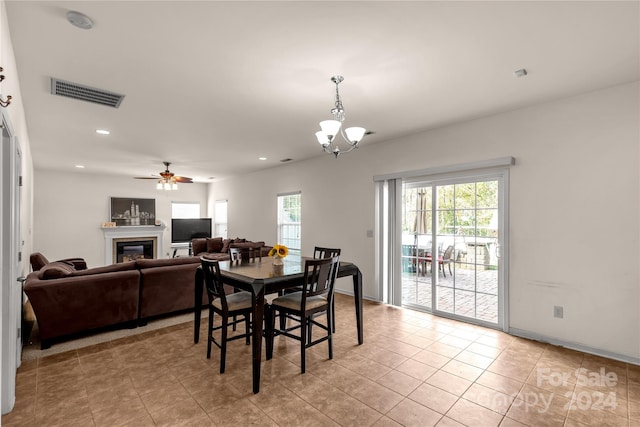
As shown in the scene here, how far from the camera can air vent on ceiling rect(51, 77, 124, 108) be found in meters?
2.91

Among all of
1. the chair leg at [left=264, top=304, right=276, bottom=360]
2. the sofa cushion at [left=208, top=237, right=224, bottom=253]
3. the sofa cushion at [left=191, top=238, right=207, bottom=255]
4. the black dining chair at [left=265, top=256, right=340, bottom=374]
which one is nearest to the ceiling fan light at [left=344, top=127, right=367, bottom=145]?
the black dining chair at [left=265, top=256, right=340, bottom=374]

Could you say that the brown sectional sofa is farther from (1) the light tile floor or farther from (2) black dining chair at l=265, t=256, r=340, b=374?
(2) black dining chair at l=265, t=256, r=340, b=374

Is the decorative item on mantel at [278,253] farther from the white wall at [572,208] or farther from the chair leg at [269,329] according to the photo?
the white wall at [572,208]

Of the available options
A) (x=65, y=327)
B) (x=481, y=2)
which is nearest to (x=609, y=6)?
(x=481, y=2)

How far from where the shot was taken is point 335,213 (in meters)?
5.77

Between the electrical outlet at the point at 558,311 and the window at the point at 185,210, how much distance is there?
9.27 metres

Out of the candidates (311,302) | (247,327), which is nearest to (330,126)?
(311,302)

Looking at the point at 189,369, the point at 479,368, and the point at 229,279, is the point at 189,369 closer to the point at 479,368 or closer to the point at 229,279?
the point at 229,279

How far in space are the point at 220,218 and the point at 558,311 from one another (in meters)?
8.48

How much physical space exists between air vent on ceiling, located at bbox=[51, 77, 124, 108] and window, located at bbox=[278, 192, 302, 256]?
3.86 m

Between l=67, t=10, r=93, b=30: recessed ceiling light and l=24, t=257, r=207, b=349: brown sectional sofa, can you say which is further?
l=24, t=257, r=207, b=349: brown sectional sofa

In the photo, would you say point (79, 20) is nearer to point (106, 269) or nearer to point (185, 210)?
point (106, 269)

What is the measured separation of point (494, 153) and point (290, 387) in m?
3.37

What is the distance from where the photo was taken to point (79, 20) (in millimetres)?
1977
